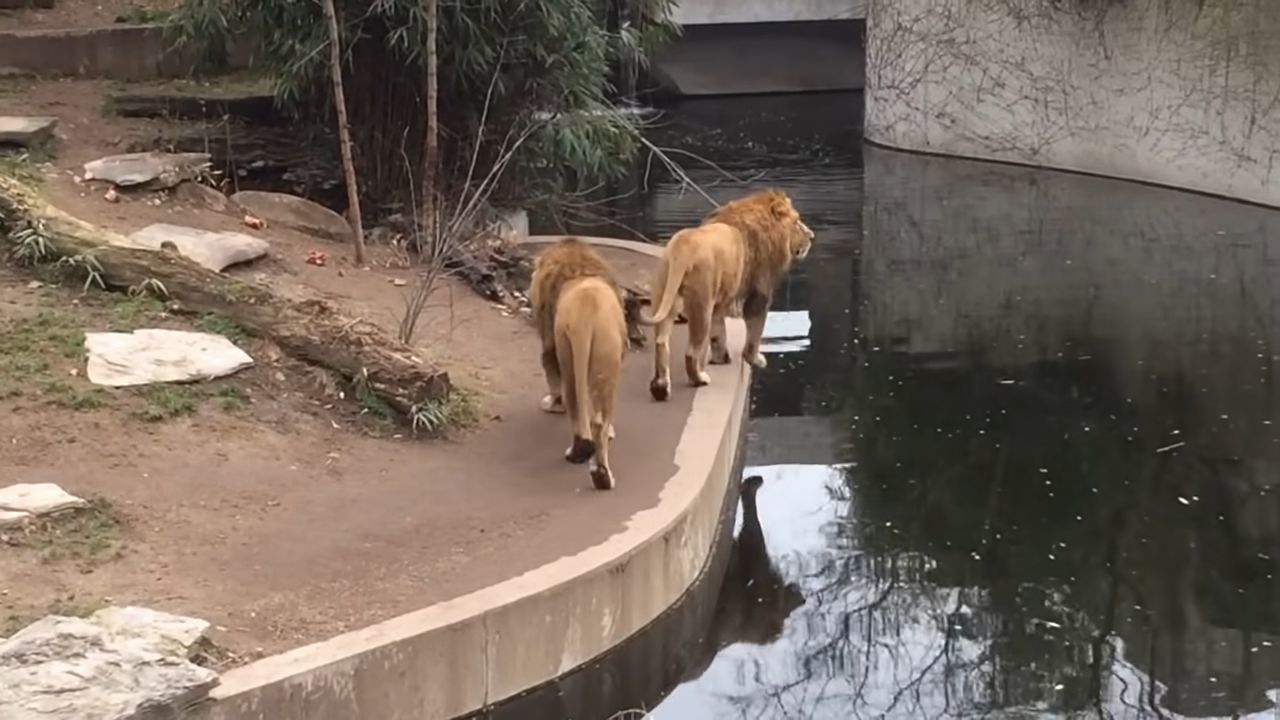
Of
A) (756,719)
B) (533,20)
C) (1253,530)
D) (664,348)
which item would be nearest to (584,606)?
(756,719)

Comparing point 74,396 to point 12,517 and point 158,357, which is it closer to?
point 158,357

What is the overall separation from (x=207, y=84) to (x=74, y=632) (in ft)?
25.0

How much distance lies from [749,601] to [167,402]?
2.22m

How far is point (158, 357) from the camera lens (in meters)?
5.74

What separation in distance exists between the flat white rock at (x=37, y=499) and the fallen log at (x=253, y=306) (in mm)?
1420

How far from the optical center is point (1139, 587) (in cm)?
557

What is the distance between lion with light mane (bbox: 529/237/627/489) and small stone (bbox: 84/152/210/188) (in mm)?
3500

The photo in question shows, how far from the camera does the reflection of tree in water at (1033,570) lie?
194 inches

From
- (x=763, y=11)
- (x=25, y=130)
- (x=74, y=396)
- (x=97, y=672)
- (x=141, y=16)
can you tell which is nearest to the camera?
(x=97, y=672)

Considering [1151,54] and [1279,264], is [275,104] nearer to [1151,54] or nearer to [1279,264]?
[1279,264]

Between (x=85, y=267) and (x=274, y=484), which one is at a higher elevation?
(x=85, y=267)

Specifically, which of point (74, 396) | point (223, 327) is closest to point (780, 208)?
point (223, 327)

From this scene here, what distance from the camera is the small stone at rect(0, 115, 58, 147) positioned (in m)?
8.41

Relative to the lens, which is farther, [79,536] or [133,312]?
[133,312]
